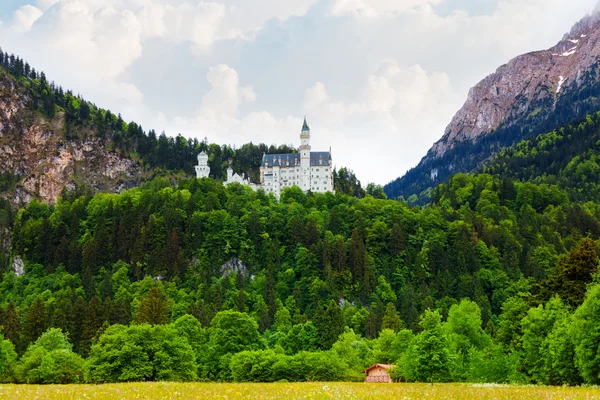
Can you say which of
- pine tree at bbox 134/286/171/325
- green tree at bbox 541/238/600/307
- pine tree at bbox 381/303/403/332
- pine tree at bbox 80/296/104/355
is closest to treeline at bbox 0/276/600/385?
green tree at bbox 541/238/600/307

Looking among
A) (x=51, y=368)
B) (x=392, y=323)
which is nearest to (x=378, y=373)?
(x=392, y=323)

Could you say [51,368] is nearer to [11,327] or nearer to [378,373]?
[378,373]

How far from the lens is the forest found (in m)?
63.0

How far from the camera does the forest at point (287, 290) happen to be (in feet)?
207

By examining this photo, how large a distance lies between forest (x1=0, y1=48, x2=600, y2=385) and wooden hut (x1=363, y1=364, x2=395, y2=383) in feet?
14.4

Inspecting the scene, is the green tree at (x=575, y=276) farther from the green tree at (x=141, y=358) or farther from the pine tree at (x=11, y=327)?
the pine tree at (x=11, y=327)

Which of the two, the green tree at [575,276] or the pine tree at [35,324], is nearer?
the green tree at [575,276]

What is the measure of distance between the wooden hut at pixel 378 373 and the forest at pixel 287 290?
4.39 metres

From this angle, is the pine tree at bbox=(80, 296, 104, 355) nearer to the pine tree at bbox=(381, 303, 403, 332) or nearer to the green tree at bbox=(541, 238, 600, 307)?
the pine tree at bbox=(381, 303, 403, 332)

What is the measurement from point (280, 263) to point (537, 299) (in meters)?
99.8

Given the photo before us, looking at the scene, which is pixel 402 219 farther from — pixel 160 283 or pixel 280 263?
pixel 160 283

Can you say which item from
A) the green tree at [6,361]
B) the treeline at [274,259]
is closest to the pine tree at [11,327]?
the treeline at [274,259]

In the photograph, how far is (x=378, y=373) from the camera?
8200 cm

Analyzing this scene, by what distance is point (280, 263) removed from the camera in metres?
160
